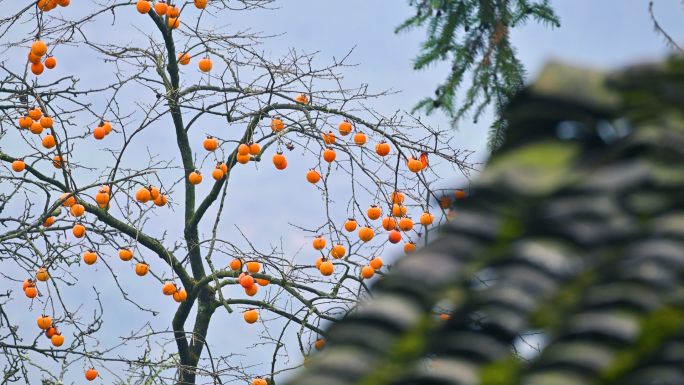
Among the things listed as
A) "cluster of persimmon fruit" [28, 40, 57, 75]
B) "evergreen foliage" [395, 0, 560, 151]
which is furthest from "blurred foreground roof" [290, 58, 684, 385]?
"cluster of persimmon fruit" [28, 40, 57, 75]

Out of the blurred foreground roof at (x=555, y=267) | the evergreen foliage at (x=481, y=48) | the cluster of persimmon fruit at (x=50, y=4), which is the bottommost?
the blurred foreground roof at (x=555, y=267)

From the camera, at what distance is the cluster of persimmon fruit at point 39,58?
6.30m

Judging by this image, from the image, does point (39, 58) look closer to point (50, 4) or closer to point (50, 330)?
point (50, 4)

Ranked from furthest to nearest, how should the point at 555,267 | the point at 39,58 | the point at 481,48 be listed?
→ the point at 39,58 → the point at 481,48 → the point at 555,267

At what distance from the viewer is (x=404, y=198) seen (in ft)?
21.2

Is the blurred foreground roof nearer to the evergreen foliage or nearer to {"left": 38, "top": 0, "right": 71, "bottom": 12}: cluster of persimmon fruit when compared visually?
the evergreen foliage

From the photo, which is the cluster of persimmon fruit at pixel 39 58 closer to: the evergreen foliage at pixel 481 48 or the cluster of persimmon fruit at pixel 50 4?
the cluster of persimmon fruit at pixel 50 4

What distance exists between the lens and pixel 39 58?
6.66 meters

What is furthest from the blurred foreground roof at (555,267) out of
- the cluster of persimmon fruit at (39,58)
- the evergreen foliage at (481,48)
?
the cluster of persimmon fruit at (39,58)

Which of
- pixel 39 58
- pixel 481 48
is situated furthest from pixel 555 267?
pixel 39 58

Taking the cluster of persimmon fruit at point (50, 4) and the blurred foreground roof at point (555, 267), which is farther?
the cluster of persimmon fruit at point (50, 4)

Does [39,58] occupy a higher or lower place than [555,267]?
higher

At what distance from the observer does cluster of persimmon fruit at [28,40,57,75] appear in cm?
630

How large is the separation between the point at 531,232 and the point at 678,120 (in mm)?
631
